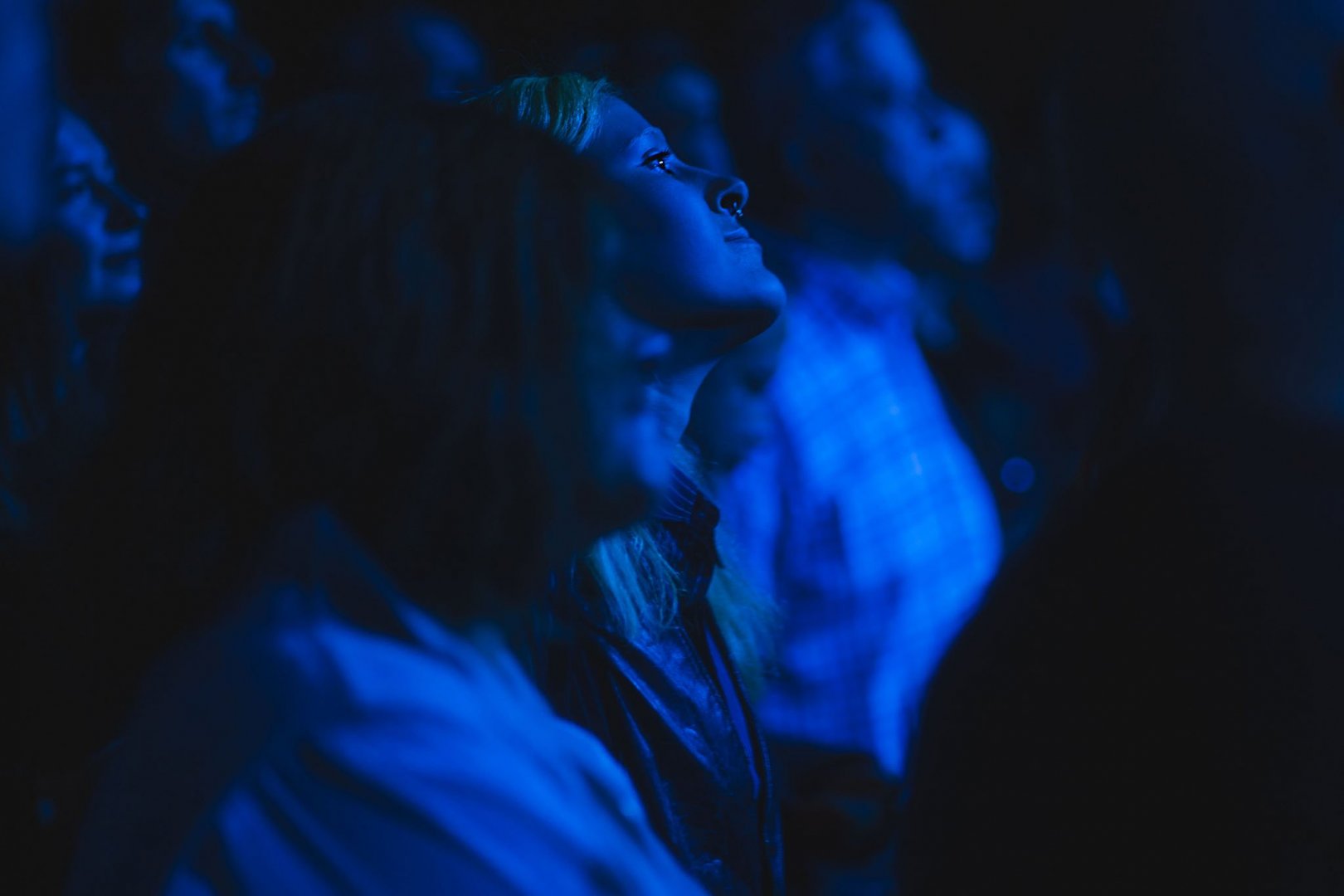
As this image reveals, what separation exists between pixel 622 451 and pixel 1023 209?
830mm

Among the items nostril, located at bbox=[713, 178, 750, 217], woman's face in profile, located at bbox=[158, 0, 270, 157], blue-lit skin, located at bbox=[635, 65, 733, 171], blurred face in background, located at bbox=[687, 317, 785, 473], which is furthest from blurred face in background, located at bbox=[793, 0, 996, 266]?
woman's face in profile, located at bbox=[158, 0, 270, 157]

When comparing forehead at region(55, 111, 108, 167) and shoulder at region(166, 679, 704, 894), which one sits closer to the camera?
shoulder at region(166, 679, 704, 894)

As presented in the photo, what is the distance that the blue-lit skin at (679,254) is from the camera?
0.85 m

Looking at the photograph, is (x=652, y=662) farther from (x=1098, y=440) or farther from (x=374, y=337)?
(x=1098, y=440)

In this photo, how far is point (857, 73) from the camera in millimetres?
1251

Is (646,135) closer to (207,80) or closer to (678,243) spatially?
(678,243)

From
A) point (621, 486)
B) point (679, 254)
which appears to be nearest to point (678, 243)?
point (679, 254)

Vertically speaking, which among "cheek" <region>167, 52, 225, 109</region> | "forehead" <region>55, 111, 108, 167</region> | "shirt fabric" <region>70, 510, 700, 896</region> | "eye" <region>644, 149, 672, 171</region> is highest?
"cheek" <region>167, 52, 225, 109</region>

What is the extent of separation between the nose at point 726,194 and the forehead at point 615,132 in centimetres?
7

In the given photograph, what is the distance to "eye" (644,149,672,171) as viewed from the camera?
0.90m

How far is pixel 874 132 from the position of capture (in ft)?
4.11

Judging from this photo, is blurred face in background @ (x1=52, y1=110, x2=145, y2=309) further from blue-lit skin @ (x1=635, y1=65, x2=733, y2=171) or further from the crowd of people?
blue-lit skin @ (x1=635, y1=65, x2=733, y2=171)

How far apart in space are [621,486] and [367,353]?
0.19m

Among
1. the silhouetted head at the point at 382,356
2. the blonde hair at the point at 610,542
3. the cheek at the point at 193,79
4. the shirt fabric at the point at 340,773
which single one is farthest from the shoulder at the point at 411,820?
the cheek at the point at 193,79
